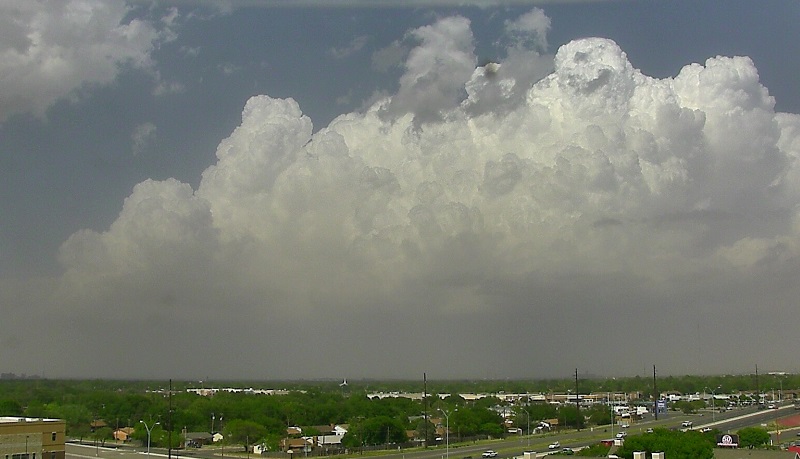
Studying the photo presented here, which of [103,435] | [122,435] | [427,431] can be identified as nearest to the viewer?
[427,431]

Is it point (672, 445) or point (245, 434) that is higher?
point (672, 445)

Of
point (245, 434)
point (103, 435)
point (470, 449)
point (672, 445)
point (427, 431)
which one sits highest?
point (672, 445)

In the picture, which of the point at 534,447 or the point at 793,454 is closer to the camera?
the point at 793,454

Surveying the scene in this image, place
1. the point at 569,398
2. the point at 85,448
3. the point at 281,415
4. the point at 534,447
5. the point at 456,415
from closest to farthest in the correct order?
the point at 534,447 → the point at 85,448 → the point at 456,415 → the point at 281,415 → the point at 569,398

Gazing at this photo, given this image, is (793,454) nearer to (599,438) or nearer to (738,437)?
(738,437)

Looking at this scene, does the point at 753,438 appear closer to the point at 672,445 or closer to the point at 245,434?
the point at 672,445

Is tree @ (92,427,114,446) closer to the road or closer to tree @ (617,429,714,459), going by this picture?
the road

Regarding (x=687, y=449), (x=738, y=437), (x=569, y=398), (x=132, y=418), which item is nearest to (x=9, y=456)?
(x=687, y=449)

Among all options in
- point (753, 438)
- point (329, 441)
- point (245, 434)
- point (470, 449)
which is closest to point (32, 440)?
point (245, 434)
